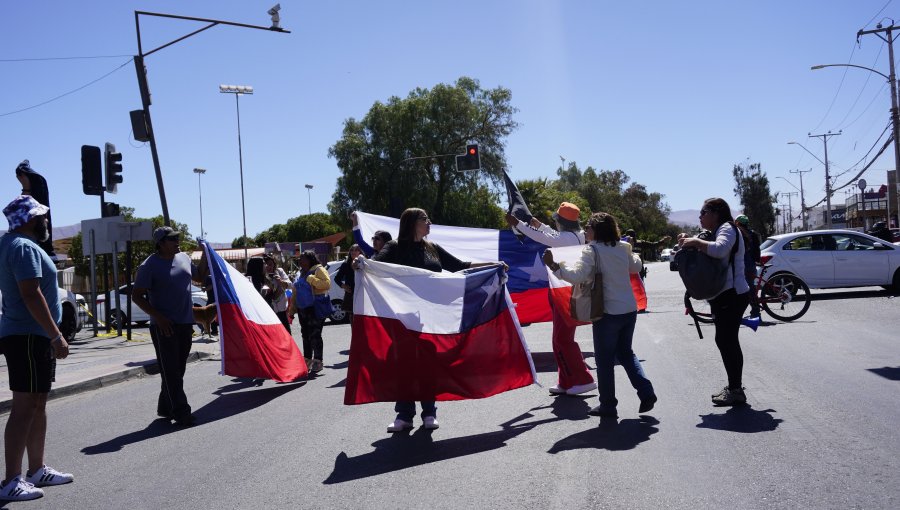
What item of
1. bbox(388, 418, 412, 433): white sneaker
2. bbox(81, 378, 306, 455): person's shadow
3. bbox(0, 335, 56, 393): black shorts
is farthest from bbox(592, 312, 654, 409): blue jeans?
bbox(0, 335, 56, 393): black shorts

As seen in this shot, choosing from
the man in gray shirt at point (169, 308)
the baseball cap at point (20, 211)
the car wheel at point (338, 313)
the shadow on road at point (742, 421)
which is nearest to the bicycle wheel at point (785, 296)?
the shadow on road at point (742, 421)

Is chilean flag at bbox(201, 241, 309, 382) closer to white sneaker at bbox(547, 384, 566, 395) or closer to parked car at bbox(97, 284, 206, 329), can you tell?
white sneaker at bbox(547, 384, 566, 395)

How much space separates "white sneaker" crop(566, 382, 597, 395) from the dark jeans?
4177 millimetres

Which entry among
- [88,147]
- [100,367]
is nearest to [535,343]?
[100,367]

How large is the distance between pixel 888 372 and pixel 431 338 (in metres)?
5.17

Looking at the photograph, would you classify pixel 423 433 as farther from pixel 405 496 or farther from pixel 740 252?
pixel 740 252

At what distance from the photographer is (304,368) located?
9547 millimetres

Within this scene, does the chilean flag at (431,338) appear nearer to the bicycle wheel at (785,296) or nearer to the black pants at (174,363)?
the black pants at (174,363)

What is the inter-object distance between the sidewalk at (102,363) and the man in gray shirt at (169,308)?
8.05ft

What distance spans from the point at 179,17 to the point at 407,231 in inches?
538

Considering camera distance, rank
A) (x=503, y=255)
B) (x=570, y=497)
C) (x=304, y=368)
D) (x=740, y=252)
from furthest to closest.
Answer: (x=503, y=255) → (x=304, y=368) → (x=740, y=252) → (x=570, y=497)

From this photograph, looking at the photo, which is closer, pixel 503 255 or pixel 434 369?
pixel 434 369

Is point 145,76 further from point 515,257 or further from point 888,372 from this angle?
point 888,372

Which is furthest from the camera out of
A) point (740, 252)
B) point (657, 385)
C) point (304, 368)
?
point (304, 368)
